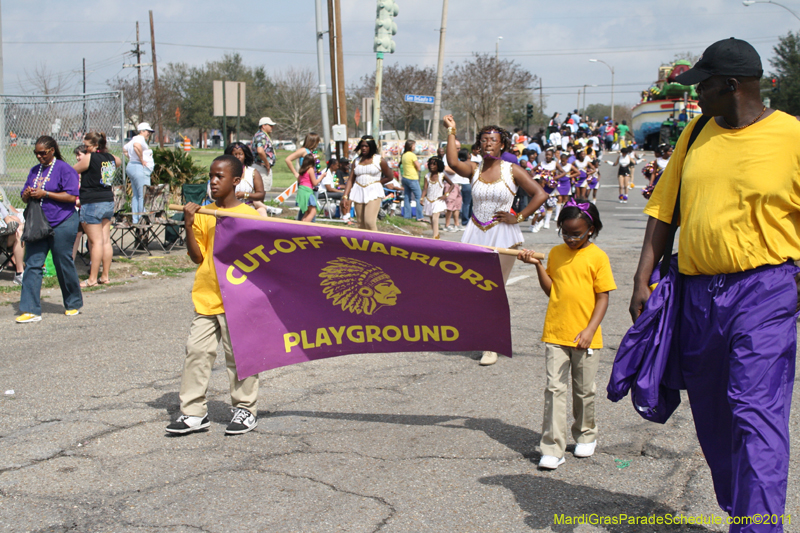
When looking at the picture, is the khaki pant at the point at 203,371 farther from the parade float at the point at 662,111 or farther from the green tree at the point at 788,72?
the green tree at the point at 788,72

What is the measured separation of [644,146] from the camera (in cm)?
5309

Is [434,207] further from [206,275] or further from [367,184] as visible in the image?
[206,275]

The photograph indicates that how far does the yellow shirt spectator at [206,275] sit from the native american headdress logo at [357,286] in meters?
0.65

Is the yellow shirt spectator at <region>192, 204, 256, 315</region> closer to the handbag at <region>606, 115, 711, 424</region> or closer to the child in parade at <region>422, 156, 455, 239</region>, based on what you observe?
the handbag at <region>606, 115, 711, 424</region>

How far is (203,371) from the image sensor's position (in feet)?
15.2

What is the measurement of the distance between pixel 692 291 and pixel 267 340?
2504 millimetres

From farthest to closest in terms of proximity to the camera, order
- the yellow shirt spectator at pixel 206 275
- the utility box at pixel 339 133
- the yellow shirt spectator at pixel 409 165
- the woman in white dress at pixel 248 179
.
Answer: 1. the utility box at pixel 339 133
2. the yellow shirt spectator at pixel 409 165
3. the woman in white dress at pixel 248 179
4. the yellow shirt spectator at pixel 206 275

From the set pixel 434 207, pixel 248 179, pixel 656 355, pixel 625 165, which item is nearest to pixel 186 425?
pixel 656 355

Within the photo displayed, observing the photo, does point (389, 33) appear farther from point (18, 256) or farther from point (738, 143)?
point (738, 143)

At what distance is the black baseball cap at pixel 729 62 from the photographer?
2975 mm

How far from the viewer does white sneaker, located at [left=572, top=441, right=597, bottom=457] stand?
168 inches

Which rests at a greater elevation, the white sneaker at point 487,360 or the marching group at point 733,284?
the marching group at point 733,284

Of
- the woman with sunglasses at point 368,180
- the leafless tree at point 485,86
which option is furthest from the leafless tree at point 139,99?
the woman with sunglasses at point 368,180

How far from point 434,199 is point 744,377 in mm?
13230
